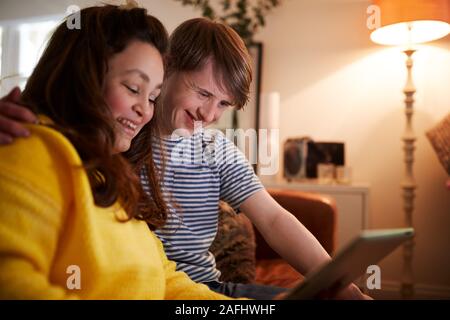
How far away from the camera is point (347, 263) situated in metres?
0.53

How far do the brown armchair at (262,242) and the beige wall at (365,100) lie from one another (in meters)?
1.02

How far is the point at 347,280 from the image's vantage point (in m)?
0.63

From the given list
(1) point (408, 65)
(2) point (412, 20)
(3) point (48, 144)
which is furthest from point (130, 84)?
(1) point (408, 65)

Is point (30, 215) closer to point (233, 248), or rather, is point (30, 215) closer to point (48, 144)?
point (48, 144)

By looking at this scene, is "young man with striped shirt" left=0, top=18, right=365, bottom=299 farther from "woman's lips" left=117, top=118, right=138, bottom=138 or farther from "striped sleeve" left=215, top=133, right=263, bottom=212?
"woman's lips" left=117, top=118, right=138, bottom=138

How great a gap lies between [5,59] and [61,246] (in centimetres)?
66

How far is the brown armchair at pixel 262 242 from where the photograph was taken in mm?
1378

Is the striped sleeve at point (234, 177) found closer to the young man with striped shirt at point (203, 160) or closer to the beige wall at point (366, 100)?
the young man with striped shirt at point (203, 160)

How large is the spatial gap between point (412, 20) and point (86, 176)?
5.91 ft

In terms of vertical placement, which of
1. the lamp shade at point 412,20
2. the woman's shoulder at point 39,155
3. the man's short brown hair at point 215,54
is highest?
the lamp shade at point 412,20

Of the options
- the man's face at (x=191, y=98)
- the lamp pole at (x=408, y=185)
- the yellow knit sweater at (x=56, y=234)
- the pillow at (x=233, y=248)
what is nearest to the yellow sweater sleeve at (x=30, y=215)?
the yellow knit sweater at (x=56, y=234)

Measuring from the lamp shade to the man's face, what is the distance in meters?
1.31
